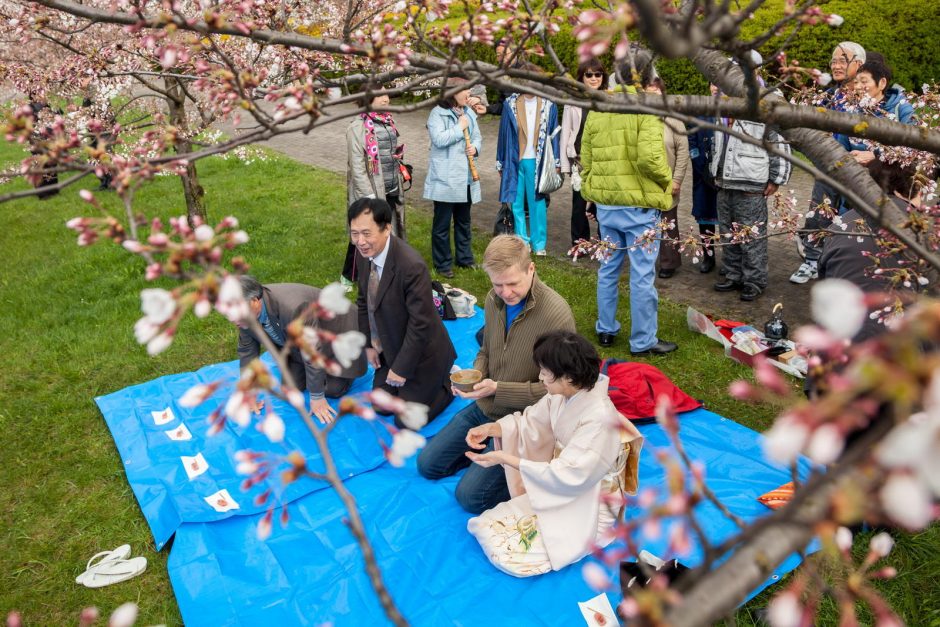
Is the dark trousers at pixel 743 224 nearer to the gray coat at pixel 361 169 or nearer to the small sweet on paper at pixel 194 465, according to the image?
the gray coat at pixel 361 169

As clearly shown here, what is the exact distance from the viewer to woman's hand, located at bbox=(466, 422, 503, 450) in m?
3.70

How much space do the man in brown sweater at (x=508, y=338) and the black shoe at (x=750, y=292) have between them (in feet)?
9.74

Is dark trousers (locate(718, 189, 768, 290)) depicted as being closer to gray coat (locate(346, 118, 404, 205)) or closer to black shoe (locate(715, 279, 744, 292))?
black shoe (locate(715, 279, 744, 292))

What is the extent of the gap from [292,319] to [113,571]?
1738 mm

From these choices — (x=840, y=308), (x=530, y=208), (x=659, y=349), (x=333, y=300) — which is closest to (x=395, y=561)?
(x=333, y=300)

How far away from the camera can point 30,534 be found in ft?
13.1

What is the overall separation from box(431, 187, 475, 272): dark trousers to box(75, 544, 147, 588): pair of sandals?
4.21 m

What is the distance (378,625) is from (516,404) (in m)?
1.33

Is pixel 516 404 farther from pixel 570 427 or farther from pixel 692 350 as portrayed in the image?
pixel 692 350

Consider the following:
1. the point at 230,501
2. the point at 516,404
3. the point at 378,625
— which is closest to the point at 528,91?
the point at 516,404

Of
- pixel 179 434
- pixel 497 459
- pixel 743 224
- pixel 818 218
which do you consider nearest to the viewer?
pixel 497 459

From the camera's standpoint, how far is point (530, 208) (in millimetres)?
7359

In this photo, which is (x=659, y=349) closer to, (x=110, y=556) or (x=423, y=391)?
(x=423, y=391)

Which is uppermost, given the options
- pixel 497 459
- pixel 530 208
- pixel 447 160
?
pixel 447 160
